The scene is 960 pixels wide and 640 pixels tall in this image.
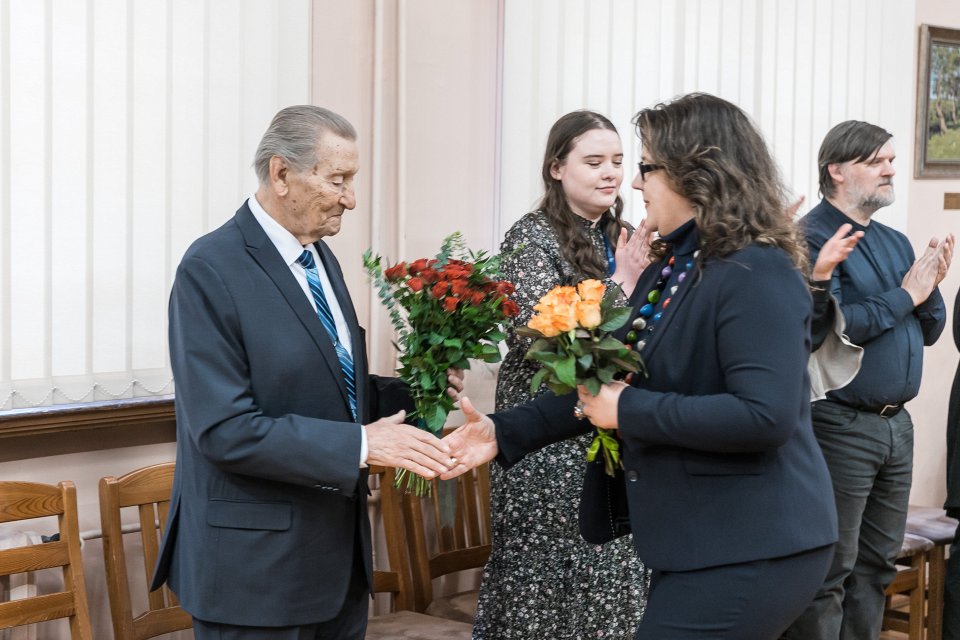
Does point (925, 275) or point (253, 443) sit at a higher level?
point (925, 275)

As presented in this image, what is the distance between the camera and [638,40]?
16.3ft

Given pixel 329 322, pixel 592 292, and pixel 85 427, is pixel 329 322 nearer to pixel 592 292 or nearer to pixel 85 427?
pixel 592 292

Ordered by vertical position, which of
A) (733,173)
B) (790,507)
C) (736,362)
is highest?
(733,173)

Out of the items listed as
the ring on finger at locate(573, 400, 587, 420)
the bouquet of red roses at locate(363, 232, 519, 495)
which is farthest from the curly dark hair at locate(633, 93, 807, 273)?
the bouquet of red roses at locate(363, 232, 519, 495)

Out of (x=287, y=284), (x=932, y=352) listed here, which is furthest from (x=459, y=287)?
(x=932, y=352)

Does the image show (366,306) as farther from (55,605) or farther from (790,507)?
(790,507)

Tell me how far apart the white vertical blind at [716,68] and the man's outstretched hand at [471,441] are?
1.95 metres

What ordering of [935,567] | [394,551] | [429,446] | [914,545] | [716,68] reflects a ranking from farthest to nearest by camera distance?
[716,68]
[935,567]
[914,545]
[394,551]
[429,446]

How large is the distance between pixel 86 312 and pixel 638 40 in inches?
108

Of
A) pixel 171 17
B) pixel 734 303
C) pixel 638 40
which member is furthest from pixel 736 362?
pixel 638 40

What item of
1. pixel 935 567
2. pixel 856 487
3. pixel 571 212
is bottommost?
pixel 935 567

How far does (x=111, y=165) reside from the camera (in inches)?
135

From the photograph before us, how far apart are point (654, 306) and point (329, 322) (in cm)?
74

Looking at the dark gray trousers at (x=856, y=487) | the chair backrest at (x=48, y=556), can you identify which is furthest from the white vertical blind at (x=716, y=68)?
the chair backrest at (x=48, y=556)
